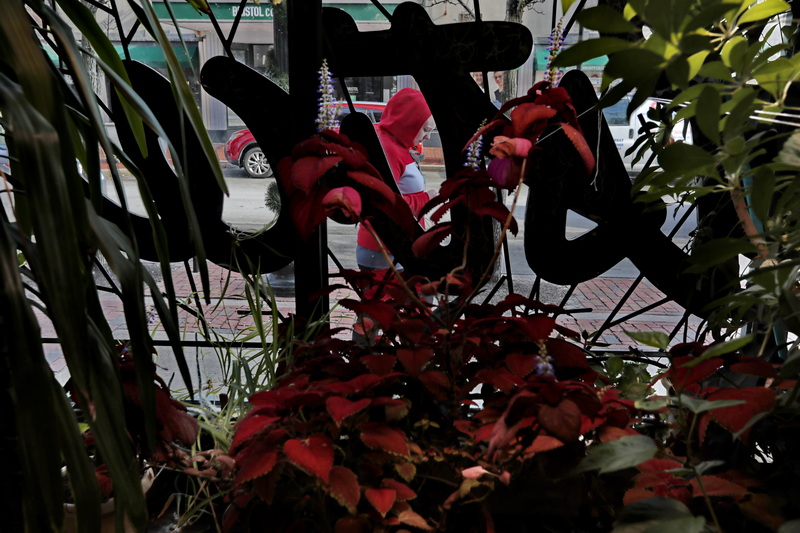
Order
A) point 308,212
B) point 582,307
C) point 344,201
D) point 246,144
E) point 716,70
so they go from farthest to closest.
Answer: point 246,144 → point 582,307 → point 308,212 → point 344,201 → point 716,70

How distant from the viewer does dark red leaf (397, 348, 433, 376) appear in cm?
102

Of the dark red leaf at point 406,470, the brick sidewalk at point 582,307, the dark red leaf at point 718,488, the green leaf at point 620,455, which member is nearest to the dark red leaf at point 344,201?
the dark red leaf at point 406,470

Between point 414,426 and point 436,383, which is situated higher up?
point 436,383

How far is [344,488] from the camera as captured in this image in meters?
0.88

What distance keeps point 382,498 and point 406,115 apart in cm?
129

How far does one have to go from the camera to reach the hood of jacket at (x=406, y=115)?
1912 mm

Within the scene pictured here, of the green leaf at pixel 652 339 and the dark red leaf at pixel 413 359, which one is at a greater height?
the green leaf at pixel 652 339

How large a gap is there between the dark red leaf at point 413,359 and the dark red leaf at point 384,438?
0.10 metres

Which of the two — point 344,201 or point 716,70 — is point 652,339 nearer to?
point 716,70

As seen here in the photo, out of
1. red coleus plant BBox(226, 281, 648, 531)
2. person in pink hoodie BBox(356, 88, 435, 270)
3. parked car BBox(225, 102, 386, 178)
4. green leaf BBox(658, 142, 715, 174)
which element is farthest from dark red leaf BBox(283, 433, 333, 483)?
parked car BBox(225, 102, 386, 178)

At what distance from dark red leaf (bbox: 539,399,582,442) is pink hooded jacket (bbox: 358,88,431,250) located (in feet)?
3.35

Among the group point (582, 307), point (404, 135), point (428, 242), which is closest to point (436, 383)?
point (428, 242)

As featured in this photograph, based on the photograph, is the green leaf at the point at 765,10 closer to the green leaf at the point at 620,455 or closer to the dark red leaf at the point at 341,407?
the green leaf at the point at 620,455

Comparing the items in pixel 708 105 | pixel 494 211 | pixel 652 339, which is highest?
pixel 708 105
